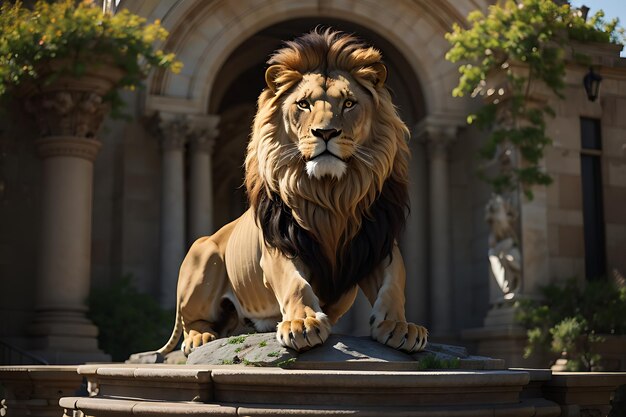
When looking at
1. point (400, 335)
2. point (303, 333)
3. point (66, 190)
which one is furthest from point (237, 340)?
point (66, 190)

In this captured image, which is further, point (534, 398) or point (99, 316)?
point (99, 316)

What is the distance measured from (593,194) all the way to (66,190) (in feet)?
33.7

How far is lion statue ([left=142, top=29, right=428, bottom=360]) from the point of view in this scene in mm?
5633

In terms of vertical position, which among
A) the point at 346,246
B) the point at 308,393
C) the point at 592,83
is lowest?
the point at 308,393

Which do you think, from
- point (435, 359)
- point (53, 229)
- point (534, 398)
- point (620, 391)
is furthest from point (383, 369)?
point (53, 229)

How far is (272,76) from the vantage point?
20.1 feet

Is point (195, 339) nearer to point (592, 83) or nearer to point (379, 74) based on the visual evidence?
point (379, 74)

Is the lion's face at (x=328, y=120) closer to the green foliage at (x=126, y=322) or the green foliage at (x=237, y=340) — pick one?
the green foliage at (x=237, y=340)

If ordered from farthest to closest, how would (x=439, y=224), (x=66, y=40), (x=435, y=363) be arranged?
(x=439, y=224)
(x=66, y=40)
(x=435, y=363)

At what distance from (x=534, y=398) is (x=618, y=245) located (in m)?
14.1

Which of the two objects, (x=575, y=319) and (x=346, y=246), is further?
(x=575, y=319)

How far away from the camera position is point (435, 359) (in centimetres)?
530

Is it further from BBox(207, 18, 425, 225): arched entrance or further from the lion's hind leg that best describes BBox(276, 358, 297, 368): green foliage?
BBox(207, 18, 425, 225): arched entrance

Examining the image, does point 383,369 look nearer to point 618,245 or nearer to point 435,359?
point 435,359
